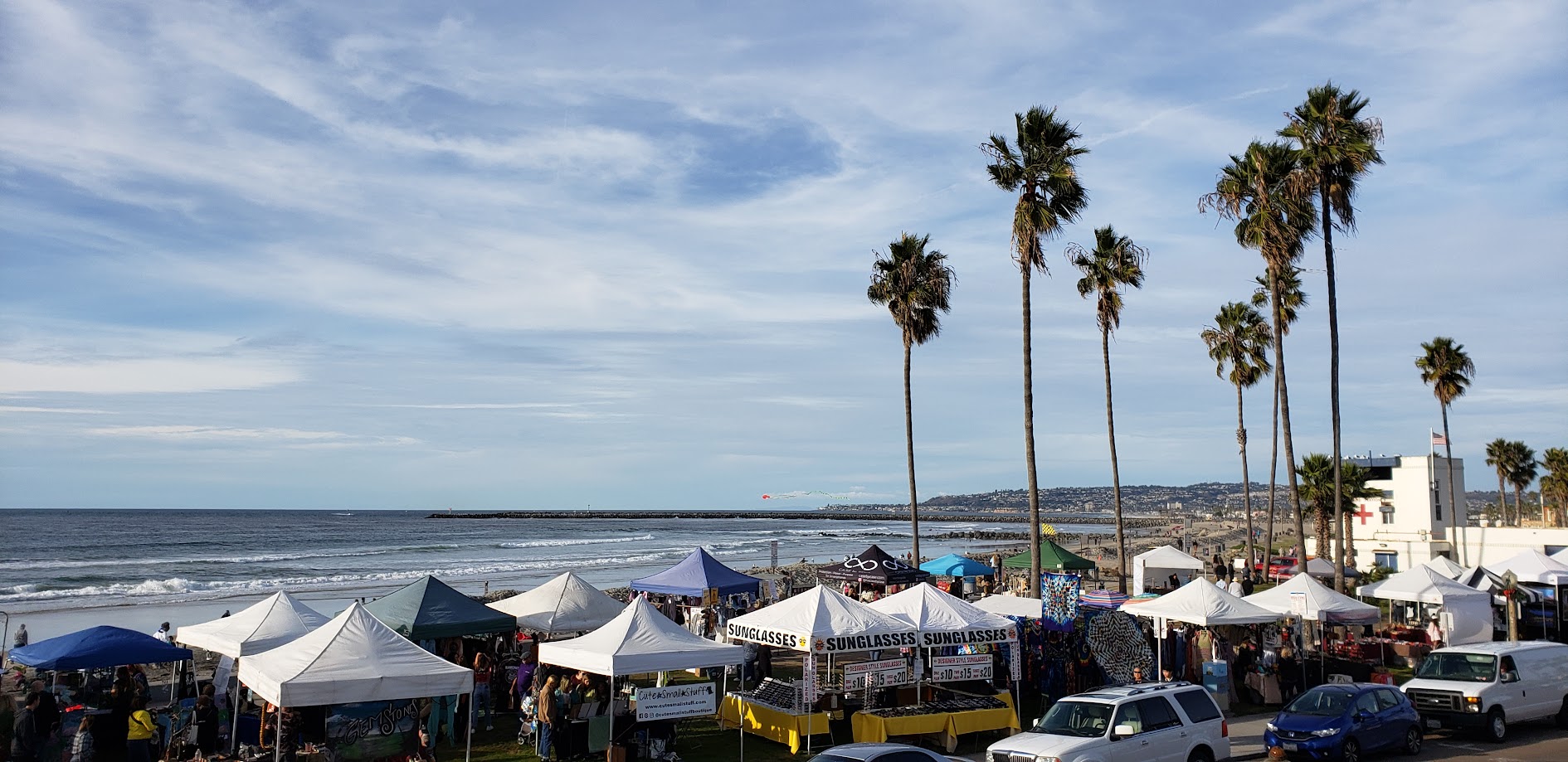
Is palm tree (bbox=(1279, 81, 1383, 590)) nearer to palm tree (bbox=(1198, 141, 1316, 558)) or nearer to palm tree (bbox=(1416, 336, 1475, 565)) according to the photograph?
palm tree (bbox=(1198, 141, 1316, 558))

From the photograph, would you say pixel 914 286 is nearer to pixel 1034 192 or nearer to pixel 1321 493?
pixel 1034 192

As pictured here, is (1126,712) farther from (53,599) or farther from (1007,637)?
(53,599)

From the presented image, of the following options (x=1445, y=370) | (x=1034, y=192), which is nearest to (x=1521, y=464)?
(x=1445, y=370)

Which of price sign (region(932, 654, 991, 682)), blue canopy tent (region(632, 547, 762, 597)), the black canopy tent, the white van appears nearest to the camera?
the white van

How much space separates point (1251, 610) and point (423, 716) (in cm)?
1599

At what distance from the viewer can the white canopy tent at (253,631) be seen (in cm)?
1675

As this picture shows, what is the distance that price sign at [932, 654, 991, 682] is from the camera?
18.0 metres

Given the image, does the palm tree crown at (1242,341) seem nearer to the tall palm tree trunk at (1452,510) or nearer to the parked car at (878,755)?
the tall palm tree trunk at (1452,510)

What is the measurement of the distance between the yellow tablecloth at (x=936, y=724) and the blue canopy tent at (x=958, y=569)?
47.4 feet

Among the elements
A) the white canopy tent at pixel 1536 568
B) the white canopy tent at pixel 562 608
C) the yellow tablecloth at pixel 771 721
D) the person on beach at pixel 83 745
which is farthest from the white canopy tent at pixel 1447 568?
the person on beach at pixel 83 745

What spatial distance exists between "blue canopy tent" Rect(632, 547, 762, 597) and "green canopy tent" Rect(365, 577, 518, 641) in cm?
565

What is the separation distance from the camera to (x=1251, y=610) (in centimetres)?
2153

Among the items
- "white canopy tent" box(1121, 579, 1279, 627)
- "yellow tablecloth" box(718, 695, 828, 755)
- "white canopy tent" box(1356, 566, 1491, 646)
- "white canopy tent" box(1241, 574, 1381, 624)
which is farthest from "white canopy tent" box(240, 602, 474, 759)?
"white canopy tent" box(1356, 566, 1491, 646)

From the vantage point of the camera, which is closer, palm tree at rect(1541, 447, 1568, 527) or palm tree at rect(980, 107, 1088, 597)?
palm tree at rect(980, 107, 1088, 597)
